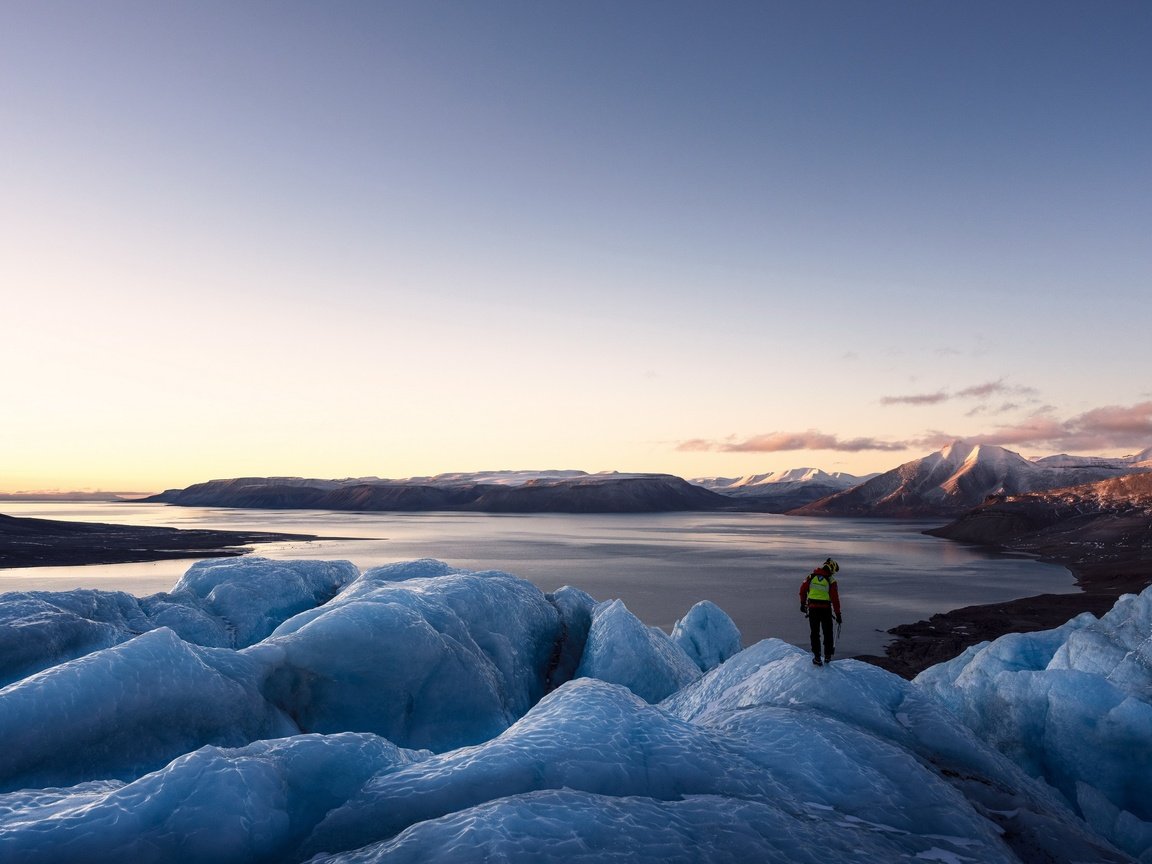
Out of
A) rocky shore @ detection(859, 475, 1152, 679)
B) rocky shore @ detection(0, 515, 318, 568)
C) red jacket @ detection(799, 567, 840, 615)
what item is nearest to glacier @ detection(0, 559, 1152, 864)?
red jacket @ detection(799, 567, 840, 615)

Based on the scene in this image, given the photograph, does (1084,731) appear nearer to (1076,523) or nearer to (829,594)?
(829,594)

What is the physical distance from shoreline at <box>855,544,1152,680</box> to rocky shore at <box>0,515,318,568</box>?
2711 inches

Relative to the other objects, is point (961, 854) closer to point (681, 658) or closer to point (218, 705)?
point (218, 705)

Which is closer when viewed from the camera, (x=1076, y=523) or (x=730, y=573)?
(x=730, y=573)

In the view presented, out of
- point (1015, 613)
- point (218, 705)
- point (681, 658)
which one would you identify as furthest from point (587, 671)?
point (1015, 613)

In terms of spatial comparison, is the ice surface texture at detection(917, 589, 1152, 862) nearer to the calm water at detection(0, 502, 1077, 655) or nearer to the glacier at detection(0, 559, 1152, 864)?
the glacier at detection(0, 559, 1152, 864)

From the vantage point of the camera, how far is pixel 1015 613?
4338 centimetres

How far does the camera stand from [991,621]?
4044 cm

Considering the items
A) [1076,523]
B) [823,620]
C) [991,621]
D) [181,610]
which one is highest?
[823,620]

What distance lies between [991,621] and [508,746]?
44.3 meters

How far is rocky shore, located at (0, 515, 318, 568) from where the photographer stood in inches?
2544

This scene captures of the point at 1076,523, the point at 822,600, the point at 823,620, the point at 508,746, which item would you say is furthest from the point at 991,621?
the point at 1076,523

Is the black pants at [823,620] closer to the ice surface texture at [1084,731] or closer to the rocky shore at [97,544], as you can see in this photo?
the ice surface texture at [1084,731]

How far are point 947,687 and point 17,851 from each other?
55.2 feet
